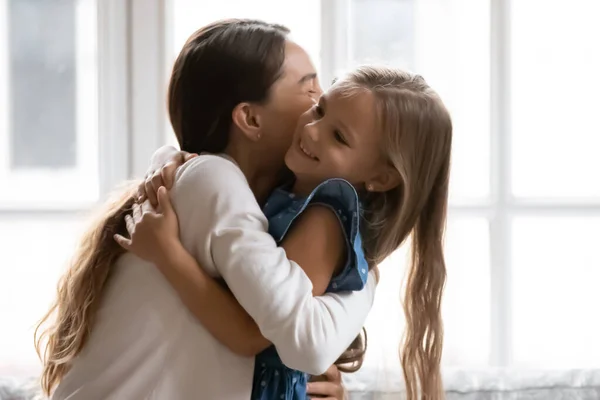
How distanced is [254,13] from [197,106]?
0.92m

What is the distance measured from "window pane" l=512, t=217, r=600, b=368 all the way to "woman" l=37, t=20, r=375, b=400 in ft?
3.44

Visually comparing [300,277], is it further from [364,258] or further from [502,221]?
[502,221]

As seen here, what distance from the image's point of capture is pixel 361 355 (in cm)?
165

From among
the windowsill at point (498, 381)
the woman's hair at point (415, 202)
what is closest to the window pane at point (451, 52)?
the windowsill at point (498, 381)

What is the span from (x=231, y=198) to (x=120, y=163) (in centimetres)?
108

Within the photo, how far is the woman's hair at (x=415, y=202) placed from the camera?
1.39 m

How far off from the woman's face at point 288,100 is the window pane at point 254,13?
86 centimetres

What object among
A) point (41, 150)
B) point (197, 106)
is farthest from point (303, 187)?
point (41, 150)

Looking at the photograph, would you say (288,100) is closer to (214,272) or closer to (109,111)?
(214,272)

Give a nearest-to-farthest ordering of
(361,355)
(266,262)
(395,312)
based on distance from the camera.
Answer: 1. (266,262)
2. (361,355)
3. (395,312)

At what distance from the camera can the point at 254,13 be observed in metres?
2.35

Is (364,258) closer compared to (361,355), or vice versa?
(364,258)

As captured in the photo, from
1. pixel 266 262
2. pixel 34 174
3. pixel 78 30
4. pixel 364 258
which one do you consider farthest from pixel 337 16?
pixel 266 262

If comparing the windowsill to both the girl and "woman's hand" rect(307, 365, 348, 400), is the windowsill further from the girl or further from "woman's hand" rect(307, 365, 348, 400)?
the girl
